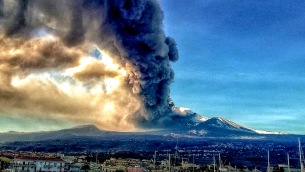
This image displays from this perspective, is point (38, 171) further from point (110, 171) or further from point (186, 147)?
point (186, 147)

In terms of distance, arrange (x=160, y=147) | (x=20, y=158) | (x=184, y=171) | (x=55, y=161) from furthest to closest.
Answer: (x=160, y=147) < (x=184, y=171) < (x=55, y=161) < (x=20, y=158)

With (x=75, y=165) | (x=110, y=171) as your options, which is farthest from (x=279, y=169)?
(x=75, y=165)

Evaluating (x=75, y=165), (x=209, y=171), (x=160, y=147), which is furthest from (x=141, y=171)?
(x=160, y=147)

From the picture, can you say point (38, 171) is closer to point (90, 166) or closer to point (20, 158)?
point (20, 158)

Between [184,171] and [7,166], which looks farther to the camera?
[184,171]

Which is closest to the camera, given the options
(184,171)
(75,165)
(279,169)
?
(75,165)

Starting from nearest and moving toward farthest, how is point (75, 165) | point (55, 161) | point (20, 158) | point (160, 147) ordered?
point (20, 158), point (55, 161), point (75, 165), point (160, 147)

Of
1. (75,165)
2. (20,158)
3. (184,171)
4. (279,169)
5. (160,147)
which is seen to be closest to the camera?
(20,158)
